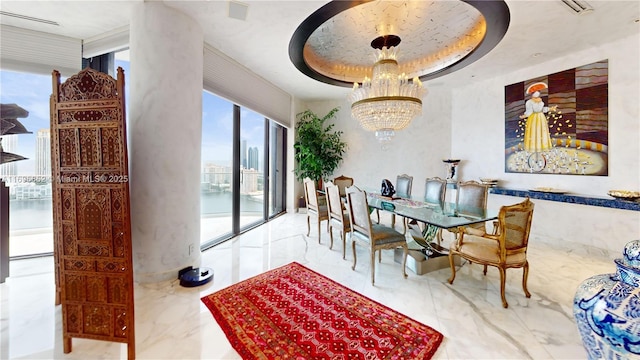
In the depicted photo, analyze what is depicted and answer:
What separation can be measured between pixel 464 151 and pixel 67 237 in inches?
228

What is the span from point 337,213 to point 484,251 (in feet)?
5.50

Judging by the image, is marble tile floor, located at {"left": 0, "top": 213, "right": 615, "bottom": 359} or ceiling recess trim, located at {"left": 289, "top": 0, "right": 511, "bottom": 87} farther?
ceiling recess trim, located at {"left": 289, "top": 0, "right": 511, "bottom": 87}

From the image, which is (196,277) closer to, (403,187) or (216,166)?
(216,166)

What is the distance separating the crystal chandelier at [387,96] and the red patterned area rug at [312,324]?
2.15 m

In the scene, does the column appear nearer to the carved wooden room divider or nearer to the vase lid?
the carved wooden room divider

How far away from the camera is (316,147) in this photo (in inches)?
216

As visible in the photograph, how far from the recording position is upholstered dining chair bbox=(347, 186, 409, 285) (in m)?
2.47

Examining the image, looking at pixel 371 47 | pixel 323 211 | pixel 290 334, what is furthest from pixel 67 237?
pixel 371 47

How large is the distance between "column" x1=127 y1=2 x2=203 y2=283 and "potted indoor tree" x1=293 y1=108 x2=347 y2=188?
3130 millimetres

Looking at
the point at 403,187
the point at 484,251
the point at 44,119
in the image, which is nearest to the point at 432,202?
the point at 403,187

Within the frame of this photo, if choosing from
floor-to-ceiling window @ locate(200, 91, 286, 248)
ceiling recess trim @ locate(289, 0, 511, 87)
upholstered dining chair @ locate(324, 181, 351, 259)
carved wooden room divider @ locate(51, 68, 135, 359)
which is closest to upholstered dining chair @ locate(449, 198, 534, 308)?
upholstered dining chair @ locate(324, 181, 351, 259)

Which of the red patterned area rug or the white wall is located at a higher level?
the white wall

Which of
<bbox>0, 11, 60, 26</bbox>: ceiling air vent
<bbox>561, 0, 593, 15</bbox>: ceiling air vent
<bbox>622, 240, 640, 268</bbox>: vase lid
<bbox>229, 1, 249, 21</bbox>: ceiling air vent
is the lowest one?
<bbox>622, 240, 640, 268</bbox>: vase lid

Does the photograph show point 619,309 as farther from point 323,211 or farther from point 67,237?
point 323,211
